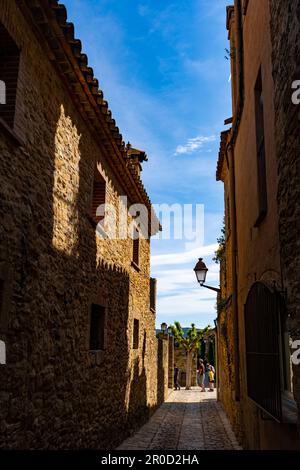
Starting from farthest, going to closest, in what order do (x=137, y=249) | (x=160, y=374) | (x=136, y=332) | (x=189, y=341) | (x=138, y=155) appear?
(x=189, y=341)
(x=160, y=374)
(x=138, y=155)
(x=137, y=249)
(x=136, y=332)

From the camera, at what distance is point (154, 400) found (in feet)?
47.1

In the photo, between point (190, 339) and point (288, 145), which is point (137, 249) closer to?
point (288, 145)

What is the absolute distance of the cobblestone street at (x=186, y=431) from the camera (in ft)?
28.4

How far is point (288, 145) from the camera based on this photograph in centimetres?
390

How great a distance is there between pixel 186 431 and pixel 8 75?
9.07 metres

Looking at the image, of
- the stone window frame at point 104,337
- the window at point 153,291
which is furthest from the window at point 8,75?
the window at point 153,291

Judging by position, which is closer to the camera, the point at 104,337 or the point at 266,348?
the point at 266,348

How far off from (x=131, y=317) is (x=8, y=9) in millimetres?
7626

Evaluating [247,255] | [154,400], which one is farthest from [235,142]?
[154,400]

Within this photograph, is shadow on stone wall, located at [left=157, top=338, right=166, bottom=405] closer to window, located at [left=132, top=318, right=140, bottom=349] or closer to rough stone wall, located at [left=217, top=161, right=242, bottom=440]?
rough stone wall, located at [left=217, top=161, right=242, bottom=440]

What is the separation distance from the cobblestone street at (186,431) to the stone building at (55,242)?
29.6 inches
